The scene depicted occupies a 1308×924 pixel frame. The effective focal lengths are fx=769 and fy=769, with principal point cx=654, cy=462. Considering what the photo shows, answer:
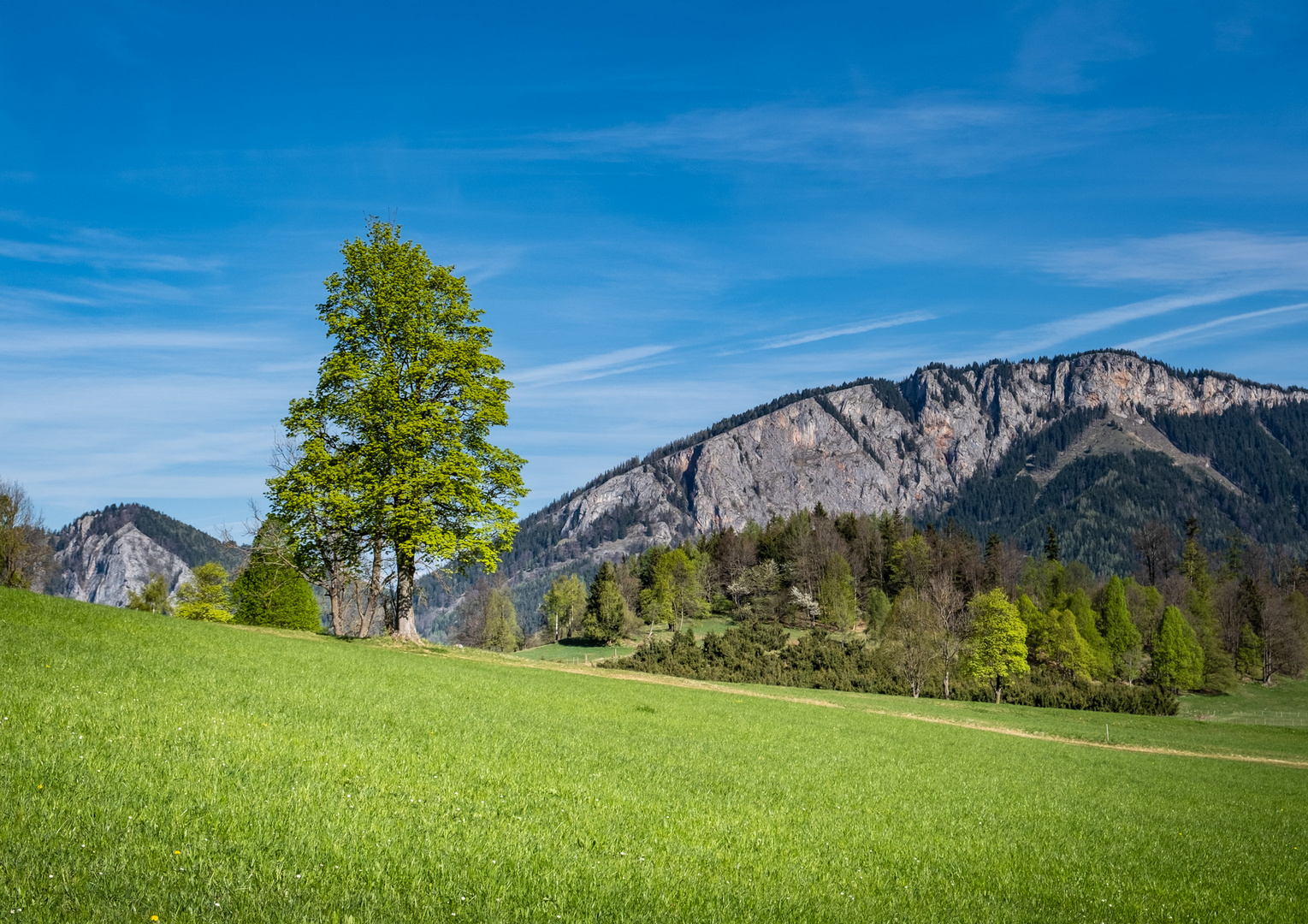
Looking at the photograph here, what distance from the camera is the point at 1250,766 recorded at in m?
36.3

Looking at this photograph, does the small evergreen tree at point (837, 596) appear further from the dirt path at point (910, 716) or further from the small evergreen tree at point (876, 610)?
the dirt path at point (910, 716)

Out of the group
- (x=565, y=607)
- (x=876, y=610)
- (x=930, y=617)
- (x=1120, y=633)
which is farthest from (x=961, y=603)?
(x=565, y=607)

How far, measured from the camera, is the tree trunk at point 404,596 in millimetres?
34156

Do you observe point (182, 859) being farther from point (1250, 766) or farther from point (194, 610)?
point (194, 610)

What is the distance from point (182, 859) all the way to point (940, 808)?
13.3m

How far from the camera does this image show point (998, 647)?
239 ft

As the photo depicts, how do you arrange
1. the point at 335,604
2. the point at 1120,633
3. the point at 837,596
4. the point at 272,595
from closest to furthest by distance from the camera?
the point at 335,604, the point at 272,595, the point at 1120,633, the point at 837,596

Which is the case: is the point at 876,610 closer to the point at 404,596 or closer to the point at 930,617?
the point at 930,617

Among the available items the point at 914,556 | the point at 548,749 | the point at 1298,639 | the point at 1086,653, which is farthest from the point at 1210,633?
the point at 548,749

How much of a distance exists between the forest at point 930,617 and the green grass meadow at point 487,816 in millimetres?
52058

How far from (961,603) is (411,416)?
82.2 m

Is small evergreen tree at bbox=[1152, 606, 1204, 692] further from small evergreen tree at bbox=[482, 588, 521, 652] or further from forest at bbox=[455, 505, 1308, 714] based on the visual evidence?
small evergreen tree at bbox=[482, 588, 521, 652]

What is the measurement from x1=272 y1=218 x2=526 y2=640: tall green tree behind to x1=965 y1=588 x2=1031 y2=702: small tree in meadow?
55.6 metres

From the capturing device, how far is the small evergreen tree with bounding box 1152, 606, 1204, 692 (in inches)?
3433
